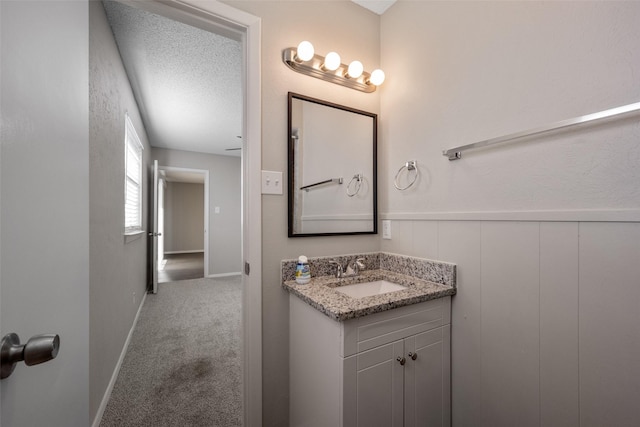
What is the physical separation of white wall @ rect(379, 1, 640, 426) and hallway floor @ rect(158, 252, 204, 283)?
15.8 feet

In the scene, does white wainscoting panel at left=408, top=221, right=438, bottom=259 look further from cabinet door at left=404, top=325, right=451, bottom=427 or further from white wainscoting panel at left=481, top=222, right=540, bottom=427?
cabinet door at left=404, top=325, right=451, bottom=427

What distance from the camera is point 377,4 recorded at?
5.31 feet

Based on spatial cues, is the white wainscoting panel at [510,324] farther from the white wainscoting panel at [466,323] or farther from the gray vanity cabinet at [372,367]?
the gray vanity cabinet at [372,367]

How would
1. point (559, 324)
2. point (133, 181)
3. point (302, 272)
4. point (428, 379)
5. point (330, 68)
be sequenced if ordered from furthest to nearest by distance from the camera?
point (133, 181), point (330, 68), point (302, 272), point (428, 379), point (559, 324)

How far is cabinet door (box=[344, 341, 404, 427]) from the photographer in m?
0.95

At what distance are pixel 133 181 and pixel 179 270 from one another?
3.32 metres

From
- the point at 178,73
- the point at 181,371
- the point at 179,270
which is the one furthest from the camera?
the point at 179,270

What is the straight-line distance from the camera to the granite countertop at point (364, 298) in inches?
38.6

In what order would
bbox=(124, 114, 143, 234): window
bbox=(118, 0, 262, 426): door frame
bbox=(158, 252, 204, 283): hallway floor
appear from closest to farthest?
1. bbox=(118, 0, 262, 426): door frame
2. bbox=(124, 114, 143, 234): window
3. bbox=(158, 252, 204, 283): hallway floor

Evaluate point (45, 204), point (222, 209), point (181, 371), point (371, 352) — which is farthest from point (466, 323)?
point (222, 209)

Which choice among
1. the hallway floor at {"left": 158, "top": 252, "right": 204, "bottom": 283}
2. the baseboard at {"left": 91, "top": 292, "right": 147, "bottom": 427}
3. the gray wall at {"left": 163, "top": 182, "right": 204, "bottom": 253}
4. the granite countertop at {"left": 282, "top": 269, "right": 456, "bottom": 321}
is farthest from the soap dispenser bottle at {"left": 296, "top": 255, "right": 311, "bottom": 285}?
the gray wall at {"left": 163, "top": 182, "right": 204, "bottom": 253}

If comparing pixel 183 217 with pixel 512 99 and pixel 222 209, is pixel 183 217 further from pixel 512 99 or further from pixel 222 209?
pixel 512 99

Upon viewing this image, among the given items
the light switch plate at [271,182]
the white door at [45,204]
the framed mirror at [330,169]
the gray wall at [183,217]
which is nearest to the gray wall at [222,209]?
the gray wall at [183,217]

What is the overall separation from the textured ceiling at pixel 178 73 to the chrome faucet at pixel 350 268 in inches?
71.0
